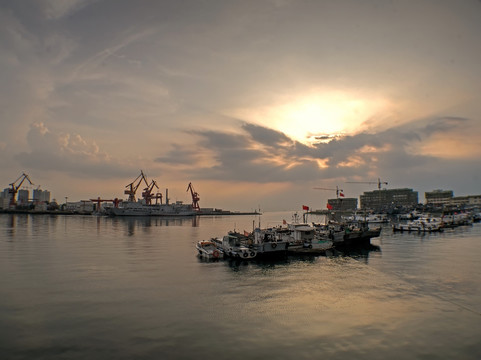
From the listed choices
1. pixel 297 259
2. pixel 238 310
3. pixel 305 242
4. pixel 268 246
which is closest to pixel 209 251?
pixel 268 246

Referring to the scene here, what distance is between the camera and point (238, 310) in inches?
904

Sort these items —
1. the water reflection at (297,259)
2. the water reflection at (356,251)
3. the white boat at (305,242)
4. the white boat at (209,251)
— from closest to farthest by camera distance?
the water reflection at (297,259), the white boat at (209,251), the water reflection at (356,251), the white boat at (305,242)

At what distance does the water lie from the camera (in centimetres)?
1698

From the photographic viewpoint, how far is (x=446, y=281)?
3216cm

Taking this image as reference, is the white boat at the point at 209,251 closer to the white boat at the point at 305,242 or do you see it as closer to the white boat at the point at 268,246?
the white boat at the point at 268,246

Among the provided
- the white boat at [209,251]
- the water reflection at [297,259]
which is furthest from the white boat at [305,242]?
the white boat at [209,251]

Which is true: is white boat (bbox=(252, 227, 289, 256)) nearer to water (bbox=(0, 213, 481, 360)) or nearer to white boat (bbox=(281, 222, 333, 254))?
white boat (bbox=(281, 222, 333, 254))

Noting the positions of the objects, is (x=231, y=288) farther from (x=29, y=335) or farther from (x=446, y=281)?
(x=446, y=281)

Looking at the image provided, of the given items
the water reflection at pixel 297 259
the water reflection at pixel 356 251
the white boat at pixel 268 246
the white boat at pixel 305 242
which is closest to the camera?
the water reflection at pixel 297 259

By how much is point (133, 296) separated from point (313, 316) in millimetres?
15153

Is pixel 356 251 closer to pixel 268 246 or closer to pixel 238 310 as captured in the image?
pixel 268 246

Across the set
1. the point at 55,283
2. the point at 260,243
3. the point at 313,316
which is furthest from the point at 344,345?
the point at 260,243

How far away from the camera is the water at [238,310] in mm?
16984

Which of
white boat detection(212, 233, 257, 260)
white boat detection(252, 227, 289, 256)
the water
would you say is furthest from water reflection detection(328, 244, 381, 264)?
white boat detection(212, 233, 257, 260)
